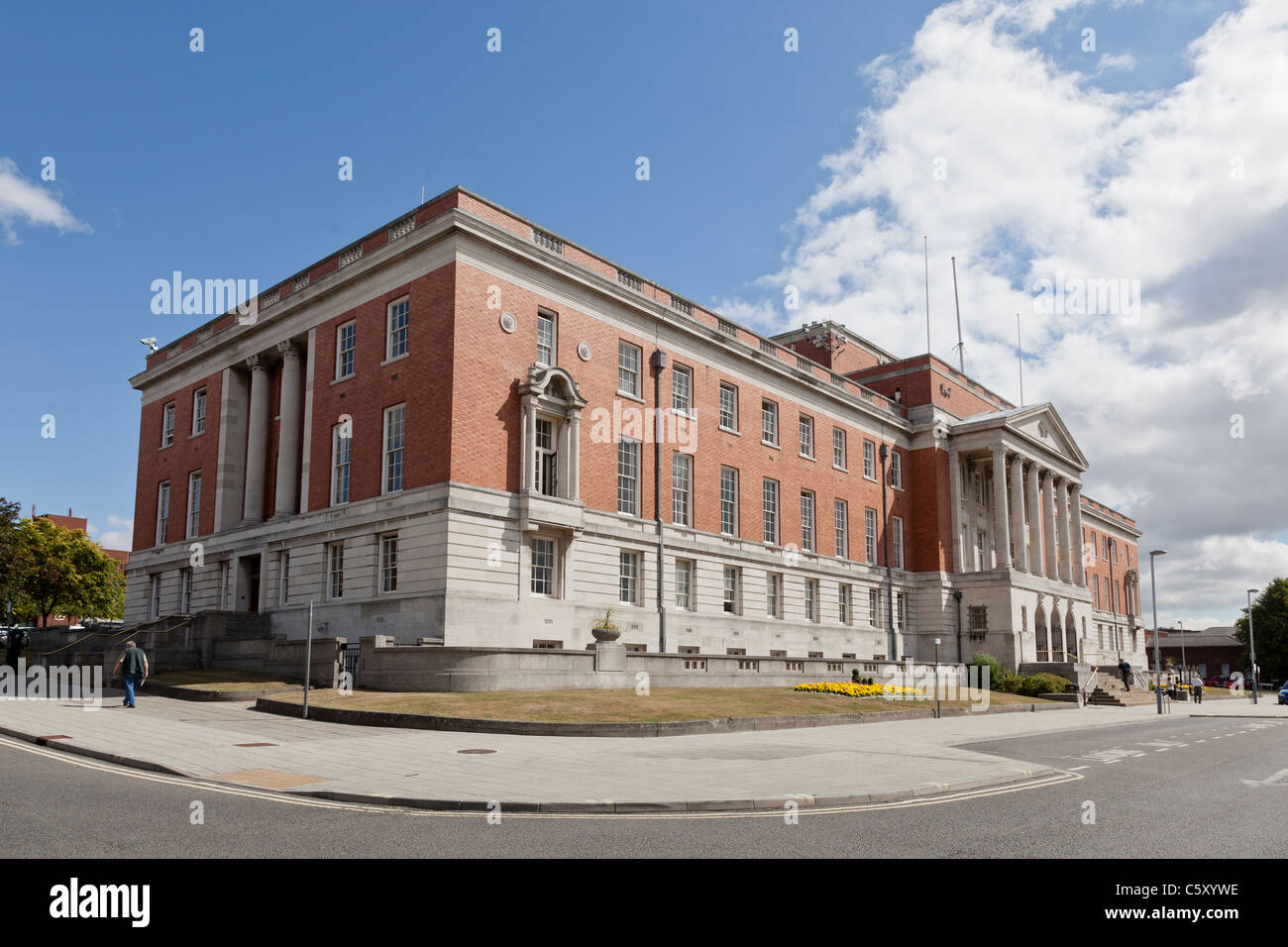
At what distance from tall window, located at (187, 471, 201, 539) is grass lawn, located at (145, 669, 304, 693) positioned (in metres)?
12.8

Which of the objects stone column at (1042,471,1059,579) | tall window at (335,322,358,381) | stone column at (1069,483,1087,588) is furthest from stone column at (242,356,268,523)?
stone column at (1069,483,1087,588)

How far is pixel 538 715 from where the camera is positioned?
21.4 metres

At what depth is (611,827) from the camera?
1020 cm

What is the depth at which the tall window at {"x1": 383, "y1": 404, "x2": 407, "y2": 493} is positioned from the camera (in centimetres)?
3428

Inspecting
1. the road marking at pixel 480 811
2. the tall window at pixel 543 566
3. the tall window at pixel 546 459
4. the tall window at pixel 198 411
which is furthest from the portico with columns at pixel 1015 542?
the road marking at pixel 480 811

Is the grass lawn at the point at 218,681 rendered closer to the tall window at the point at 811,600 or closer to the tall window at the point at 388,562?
the tall window at the point at 388,562

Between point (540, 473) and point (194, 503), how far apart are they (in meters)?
19.7

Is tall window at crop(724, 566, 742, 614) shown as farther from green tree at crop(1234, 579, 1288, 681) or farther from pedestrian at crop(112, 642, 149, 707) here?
green tree at crop(1234, 579, 1288, 681)

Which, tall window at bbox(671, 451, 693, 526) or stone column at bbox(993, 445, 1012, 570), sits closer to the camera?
tall window at bbox(671, 451, 693, 526)

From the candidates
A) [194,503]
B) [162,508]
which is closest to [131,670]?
[194,503]

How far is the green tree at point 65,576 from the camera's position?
237 feet

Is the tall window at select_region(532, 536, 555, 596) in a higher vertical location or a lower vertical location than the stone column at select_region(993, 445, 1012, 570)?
lower
